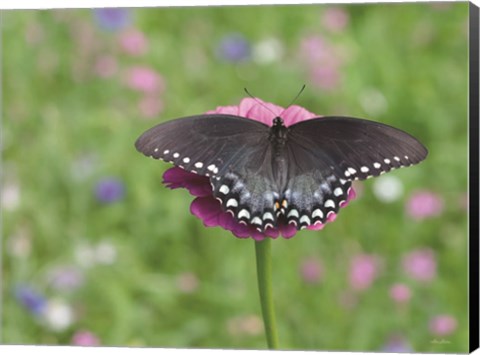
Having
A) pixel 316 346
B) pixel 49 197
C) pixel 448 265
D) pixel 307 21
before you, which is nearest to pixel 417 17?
pixel 307 21

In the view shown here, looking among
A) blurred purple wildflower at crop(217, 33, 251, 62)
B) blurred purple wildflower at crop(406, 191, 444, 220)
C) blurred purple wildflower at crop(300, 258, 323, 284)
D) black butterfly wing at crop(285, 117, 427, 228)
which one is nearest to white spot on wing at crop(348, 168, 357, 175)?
black butterfly wing at crop(285, 117, 427, 228)

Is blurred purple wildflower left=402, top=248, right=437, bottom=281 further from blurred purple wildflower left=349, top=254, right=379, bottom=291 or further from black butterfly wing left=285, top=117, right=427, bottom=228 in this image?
black butterfly wing left=285, top=117, right=427, bottom=228

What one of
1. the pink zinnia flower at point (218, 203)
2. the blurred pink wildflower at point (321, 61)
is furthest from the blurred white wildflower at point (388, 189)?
the pink zinnia flower at point (218, 203)

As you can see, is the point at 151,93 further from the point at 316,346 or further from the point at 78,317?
the point at 316,346

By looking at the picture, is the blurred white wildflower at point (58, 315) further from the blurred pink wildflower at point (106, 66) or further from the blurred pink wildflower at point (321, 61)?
the blurred pink wildflower at point (321, 61)

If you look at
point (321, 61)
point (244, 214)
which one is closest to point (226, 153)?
point (244, 214)
